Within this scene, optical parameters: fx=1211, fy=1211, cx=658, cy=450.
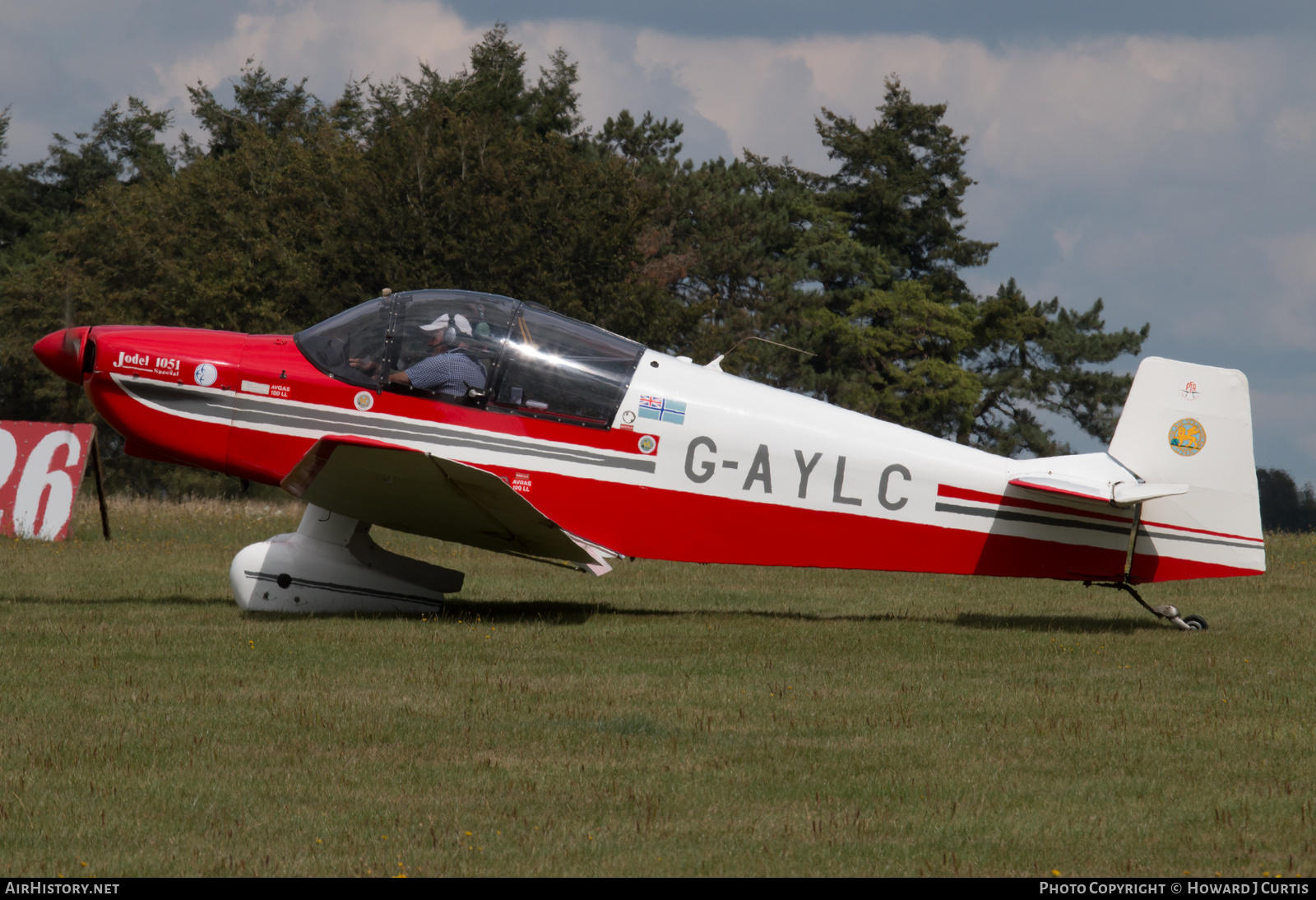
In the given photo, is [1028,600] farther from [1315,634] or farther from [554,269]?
[554,269]

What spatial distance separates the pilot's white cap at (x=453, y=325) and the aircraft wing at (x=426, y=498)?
134 cm

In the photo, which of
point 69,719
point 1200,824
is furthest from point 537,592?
point 1200,824

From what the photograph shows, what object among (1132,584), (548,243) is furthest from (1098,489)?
(548,243)

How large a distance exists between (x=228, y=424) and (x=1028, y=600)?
25.5ft

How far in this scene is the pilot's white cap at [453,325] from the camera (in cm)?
970

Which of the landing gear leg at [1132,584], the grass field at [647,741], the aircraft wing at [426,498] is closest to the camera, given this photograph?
the grass field at [647,741]

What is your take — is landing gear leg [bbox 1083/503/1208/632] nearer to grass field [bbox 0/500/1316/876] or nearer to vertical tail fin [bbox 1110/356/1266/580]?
vertical tail fin [bbox 1110/356/1266/580]

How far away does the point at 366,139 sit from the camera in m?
53.8

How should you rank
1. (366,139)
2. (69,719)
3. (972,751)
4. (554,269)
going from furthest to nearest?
1. (366,139)
2. (554,269)
3. (69,719)
4. (972,751)

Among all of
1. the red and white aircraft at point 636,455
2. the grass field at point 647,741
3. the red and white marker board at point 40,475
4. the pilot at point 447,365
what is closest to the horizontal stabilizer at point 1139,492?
the red and white aircraft at point 636,455

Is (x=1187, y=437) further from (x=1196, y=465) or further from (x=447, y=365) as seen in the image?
(x=447, y=365)

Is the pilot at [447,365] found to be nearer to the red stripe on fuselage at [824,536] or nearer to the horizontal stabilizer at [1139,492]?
the red stripe on fuselage at [824,536]

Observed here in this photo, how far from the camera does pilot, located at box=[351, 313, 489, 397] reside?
970 centimetres

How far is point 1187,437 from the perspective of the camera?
32.1ft
